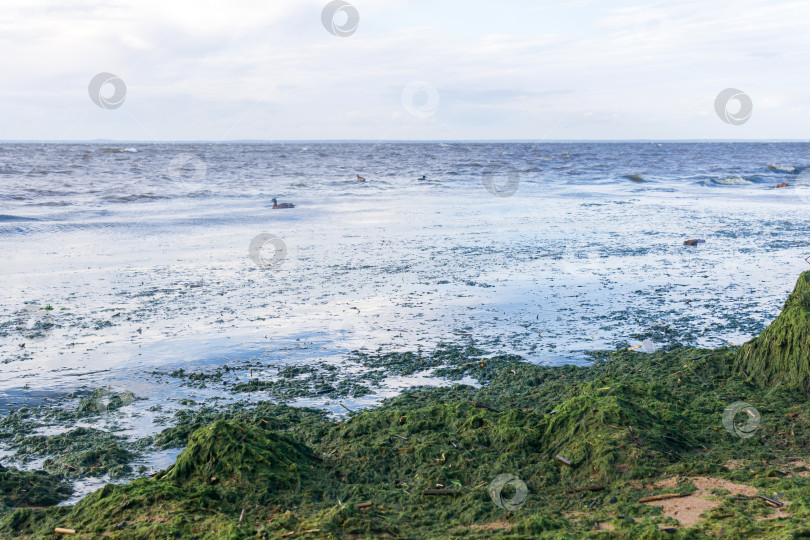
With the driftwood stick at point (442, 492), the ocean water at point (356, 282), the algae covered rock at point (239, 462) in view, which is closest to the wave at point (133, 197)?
the ocean water at point (356, 282)

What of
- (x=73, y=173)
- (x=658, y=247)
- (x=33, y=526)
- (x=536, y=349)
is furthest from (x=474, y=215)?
(x=73, y=173)

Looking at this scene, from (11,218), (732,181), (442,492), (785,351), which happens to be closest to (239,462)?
(442,492)

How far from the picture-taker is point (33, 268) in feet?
43.4

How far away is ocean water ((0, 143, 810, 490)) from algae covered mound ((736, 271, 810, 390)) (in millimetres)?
1313

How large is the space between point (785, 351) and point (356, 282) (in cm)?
704

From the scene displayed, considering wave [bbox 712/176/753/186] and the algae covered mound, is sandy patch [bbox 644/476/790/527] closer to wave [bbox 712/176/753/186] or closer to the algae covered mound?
the algae covered mound

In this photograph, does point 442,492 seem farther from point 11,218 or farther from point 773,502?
point 11,218

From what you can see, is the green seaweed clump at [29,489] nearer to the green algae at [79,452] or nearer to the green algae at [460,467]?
the green algae at [79,452]

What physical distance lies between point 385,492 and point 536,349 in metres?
3.90

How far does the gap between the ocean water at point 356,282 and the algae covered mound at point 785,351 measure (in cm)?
131

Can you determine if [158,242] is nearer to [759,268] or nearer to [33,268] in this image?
[33,268]

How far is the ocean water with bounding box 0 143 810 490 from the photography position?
802 centimetres

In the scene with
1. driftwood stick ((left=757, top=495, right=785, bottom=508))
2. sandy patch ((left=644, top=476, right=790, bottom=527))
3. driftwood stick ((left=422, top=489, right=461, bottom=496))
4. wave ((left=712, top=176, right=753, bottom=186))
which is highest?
wave ((left=712, top=176, right=753, bottom=186))

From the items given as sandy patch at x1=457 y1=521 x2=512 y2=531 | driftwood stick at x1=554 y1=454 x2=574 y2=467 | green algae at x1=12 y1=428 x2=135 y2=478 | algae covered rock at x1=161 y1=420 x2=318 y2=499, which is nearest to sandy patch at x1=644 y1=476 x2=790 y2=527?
driftwood stick at x1=554 y1=454 x2=574 y2=467
